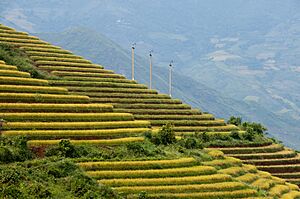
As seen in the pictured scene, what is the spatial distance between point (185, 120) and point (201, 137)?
211 inches

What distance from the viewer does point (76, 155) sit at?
4938 centimetres

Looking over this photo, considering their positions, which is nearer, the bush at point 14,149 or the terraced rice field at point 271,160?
the bush at point 14,149

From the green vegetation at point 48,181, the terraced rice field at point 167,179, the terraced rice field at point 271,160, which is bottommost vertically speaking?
the terraced rice field at point 271,160

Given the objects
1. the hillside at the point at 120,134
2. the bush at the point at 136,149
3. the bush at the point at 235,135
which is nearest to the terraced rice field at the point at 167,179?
the hillside at the point at 120,134

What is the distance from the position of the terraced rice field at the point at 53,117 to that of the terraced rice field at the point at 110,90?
10373 millimetres

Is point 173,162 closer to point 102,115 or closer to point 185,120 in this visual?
point 102,115

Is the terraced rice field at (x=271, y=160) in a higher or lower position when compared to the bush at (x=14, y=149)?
lower

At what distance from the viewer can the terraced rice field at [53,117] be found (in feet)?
174

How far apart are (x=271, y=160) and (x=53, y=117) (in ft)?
109

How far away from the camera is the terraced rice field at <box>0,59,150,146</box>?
53.0 m

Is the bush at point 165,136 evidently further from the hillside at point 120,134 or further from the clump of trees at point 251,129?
the clump of trees at point 251,129

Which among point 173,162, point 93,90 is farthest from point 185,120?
point 173,162

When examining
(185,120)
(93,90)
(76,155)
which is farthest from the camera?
(185,120)

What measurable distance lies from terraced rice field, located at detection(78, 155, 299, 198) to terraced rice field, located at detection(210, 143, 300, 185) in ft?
78.3
